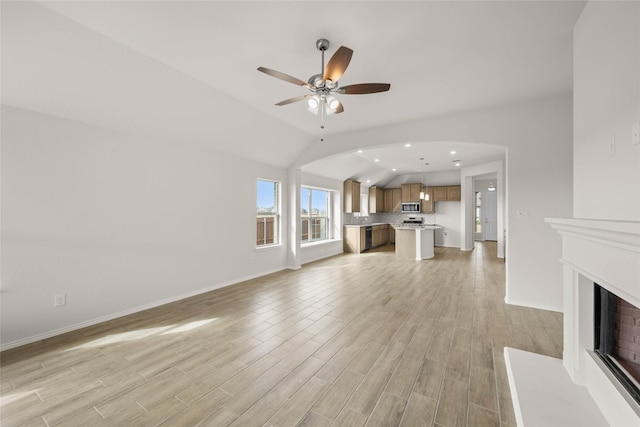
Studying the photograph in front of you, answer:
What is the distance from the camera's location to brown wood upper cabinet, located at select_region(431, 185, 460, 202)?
30.5 ft

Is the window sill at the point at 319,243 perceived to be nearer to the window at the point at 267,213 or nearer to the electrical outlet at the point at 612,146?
the window at the point at 267,213

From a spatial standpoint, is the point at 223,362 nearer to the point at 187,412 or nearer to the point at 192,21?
the point at 187,412

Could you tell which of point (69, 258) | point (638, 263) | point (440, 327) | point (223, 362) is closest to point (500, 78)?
point (638, 263)

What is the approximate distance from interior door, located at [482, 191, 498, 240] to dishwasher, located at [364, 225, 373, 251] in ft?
18.2

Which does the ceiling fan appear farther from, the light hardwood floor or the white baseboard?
the white baseboard

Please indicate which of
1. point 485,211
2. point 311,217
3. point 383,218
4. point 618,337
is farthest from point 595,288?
point 485,211

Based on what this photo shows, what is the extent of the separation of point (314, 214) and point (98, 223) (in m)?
5.13

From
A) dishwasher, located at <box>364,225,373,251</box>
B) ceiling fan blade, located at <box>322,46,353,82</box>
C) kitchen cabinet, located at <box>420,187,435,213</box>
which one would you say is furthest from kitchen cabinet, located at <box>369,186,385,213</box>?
ceiling fan blade, located at <box>322,46,353,82</box>

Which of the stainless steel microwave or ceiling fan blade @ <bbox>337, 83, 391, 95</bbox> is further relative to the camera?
the stainless steel microwave

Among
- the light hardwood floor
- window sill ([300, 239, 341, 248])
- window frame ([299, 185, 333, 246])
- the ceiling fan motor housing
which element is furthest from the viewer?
window frame ([299, 185, 333, 246])

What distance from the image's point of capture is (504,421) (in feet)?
5.34

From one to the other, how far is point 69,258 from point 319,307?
3.11 meters

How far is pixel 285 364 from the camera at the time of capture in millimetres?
2268

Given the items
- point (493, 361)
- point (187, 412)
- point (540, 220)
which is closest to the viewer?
point (187, 412)
